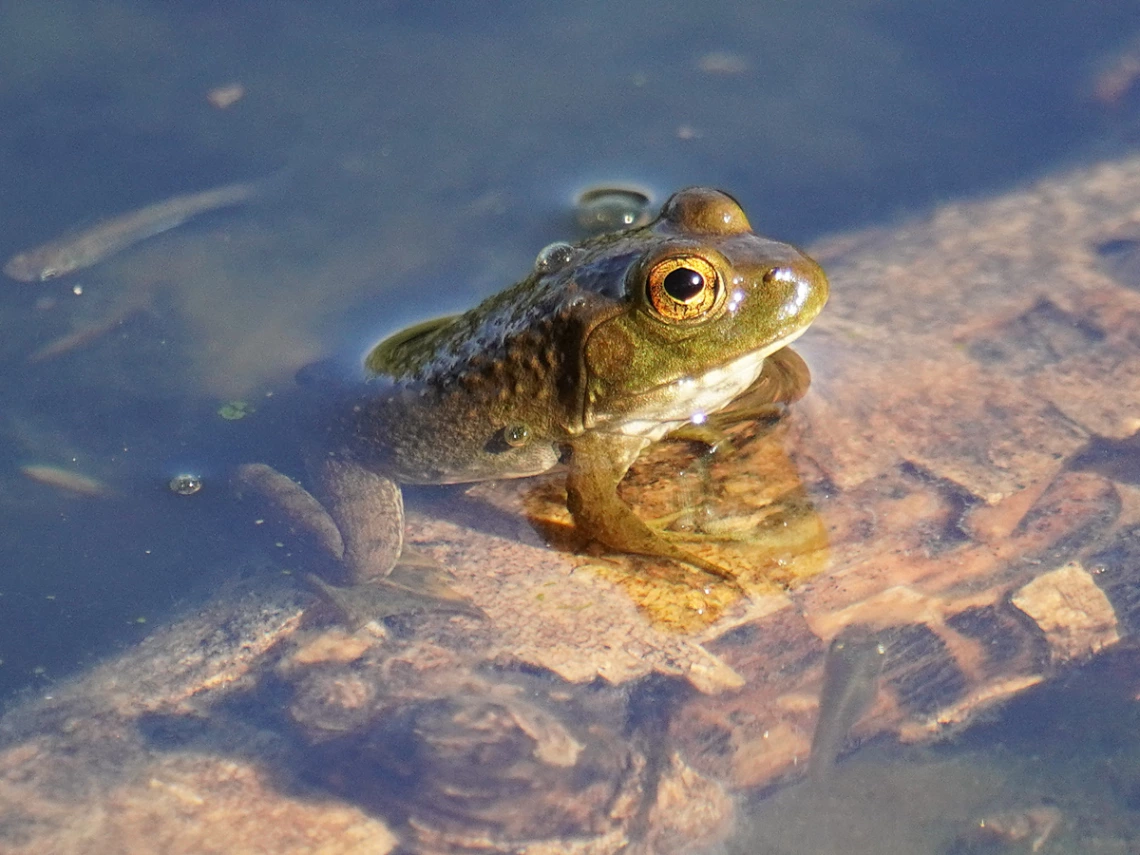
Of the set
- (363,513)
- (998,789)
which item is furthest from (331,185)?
(998,789)

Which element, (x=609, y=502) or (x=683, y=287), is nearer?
(x=683, y=287)

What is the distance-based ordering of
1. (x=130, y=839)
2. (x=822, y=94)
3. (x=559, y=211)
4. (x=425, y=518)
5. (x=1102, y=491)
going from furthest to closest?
1. (x=822, y=94)
2. (x=559, y=211)
3. (x=425, y=518)
4. (x=1102, y=491)
5. (x=130, y=839)

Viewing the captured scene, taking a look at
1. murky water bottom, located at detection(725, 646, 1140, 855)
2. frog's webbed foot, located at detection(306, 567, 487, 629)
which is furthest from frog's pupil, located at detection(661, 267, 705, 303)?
murky water bottom, located at detection(725, 646, 1140, 855)

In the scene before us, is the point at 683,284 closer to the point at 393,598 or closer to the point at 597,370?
the point at 597,370

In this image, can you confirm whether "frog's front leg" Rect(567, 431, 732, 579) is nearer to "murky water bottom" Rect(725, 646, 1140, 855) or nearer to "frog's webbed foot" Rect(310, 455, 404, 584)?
"frog's webbed foot" Rect(310, 455, 404, 584)

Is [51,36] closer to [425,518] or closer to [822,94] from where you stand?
[425,518]

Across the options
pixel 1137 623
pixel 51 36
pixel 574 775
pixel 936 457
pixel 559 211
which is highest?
pixel 51 36

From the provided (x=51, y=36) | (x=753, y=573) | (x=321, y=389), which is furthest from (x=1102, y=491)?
(x=51, y=36)
